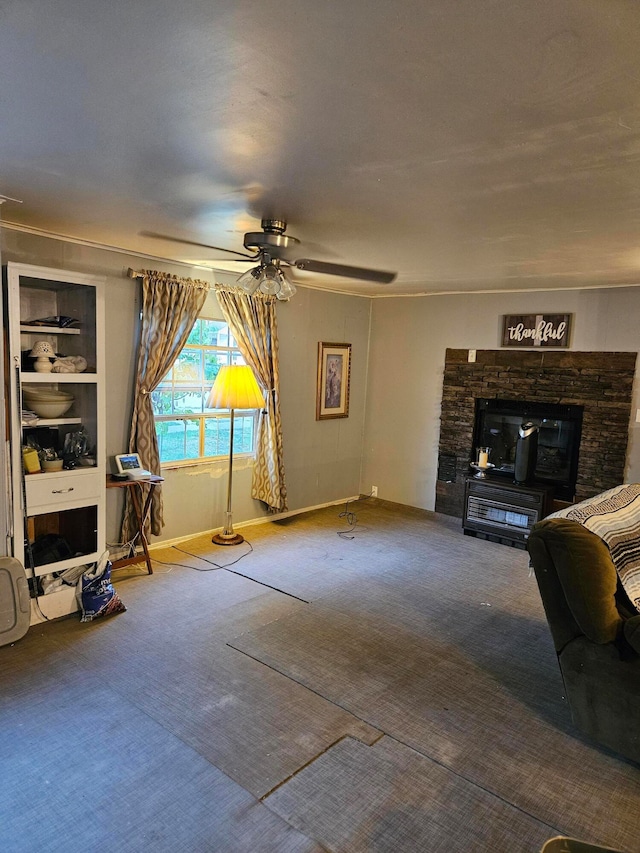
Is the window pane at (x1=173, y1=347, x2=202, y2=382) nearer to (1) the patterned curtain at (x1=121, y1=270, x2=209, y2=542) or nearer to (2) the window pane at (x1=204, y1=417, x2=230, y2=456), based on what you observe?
(1) the patterned curtain at (x1=121, y1=270, x2=209, y2=542)

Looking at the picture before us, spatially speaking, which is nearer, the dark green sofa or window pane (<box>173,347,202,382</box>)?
the dark green sofa

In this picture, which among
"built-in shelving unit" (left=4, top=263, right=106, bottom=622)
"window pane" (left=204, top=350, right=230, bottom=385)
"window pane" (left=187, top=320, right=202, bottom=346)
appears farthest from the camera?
"window pane" (left=204, top=350, right=230, bottom=385)

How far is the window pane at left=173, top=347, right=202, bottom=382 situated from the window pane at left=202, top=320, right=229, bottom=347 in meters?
0.15

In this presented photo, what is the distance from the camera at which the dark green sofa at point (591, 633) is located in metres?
2.32

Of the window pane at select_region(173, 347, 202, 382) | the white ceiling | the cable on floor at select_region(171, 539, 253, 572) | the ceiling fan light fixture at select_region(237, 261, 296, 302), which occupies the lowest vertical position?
the cable on floor at select_region(171, 539, 253, 572)

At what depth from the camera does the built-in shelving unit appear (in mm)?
3201

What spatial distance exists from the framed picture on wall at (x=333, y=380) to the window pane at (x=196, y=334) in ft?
4.97

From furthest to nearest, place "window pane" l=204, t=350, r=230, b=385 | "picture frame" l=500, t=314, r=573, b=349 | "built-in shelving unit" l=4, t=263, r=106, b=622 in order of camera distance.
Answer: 1. "picture frame" l=500, t=314, r=573, b=349
2. "window pane" l=204, t=350, r=230, b=385
3. "built-in shelving unit" l=4, t=263, r=106, b=622

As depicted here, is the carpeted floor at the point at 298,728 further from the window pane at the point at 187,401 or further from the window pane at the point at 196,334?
the window pane at the point at 196,334

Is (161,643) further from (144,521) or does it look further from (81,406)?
(81,406)

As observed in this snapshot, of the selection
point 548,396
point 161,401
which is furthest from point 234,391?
point 548,396

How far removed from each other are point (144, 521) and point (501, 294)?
394 cm

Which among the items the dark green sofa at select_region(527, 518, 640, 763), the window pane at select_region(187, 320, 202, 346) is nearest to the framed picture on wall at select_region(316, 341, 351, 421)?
the window pane at select_region(187, 320, 202, 346)

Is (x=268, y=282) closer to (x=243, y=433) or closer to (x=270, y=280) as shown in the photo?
(x=270, y=280)
